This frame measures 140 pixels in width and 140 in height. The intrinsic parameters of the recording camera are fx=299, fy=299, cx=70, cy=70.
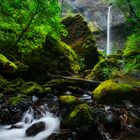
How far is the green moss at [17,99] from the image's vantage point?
11.1 meters

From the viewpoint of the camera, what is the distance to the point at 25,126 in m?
9.85

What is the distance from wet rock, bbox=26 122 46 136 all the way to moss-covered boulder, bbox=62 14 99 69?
11082 mm

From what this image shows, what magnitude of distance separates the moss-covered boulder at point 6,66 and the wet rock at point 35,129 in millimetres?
4575

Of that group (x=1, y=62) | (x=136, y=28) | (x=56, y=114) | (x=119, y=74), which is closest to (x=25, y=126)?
(x=56, y=114)

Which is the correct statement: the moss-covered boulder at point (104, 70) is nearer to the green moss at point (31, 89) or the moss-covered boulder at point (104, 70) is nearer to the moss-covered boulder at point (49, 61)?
the moss-covered boulder at point (49, 61)

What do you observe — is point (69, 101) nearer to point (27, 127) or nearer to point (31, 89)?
point (27, 127)

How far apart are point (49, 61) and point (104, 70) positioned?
3.10 meters

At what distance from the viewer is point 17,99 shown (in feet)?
37.4

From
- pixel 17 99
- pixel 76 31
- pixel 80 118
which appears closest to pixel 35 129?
pixel 80 118

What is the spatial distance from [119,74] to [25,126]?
18.0 feet

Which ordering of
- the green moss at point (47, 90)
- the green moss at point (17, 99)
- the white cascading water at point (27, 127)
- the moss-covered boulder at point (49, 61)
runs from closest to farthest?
the white cascading water at point (27, 127)
the green moss at point (17, 99)
the green moss at point (47, 90)
the moss-covered boulder at point (49, 61)

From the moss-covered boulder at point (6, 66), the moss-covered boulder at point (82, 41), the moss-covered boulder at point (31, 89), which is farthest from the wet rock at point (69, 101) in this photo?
the moss-covered boulder at point (82, 41)

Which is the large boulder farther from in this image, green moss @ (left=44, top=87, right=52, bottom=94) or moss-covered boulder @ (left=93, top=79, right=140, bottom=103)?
green moss @ (left=44, top=87, right=52, bottom=94)

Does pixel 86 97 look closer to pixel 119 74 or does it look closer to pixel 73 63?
pixel 119 74
